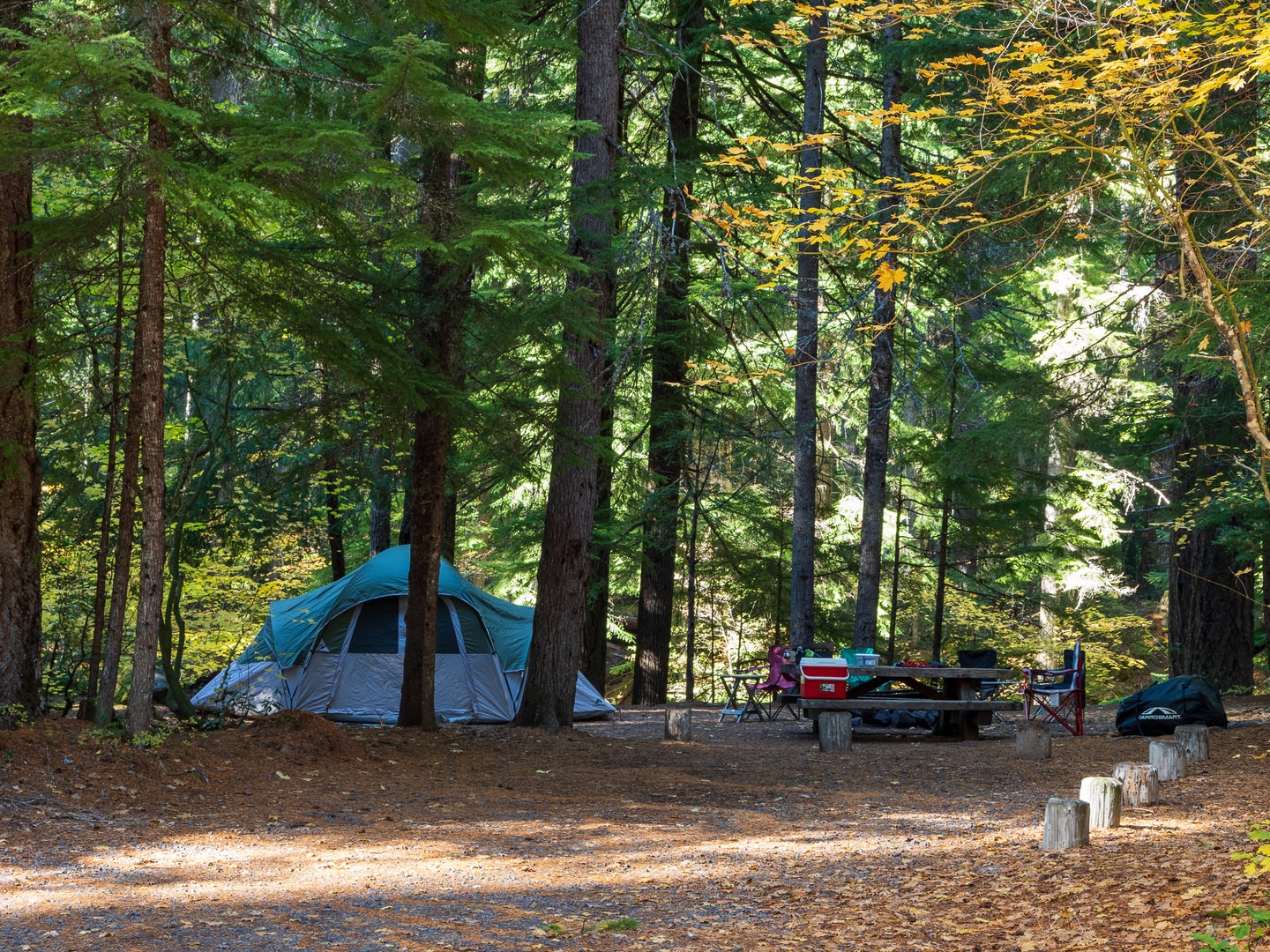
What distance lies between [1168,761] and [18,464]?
7.94m

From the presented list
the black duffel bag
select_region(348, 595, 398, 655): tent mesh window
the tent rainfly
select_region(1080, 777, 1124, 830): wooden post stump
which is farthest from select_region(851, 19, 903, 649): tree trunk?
select_region(1080, 777, 1124, 830): wooden post stump

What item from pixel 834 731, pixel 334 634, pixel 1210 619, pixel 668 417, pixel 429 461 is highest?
pixel 668 417

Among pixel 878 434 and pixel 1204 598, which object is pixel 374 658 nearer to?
pixel 878 434

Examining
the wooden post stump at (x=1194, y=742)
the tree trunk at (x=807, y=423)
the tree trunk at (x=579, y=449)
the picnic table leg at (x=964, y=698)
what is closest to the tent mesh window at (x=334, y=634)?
the tree trunk at (x=579, y=449)

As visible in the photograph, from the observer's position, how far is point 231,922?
407cm

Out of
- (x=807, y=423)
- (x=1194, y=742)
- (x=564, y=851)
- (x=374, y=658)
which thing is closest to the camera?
(x=564, y=851)

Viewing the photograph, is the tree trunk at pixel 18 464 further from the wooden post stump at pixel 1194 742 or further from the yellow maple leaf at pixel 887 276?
the wooden post stump at pixel 1194 742

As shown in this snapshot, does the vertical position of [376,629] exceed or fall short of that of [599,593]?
it falls short

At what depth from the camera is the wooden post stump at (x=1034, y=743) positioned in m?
8.74

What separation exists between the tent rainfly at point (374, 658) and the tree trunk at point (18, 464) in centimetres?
438

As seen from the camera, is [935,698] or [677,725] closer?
[677,725]

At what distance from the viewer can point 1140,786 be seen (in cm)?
641

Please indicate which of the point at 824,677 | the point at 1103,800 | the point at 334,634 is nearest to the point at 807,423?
the point at 824,677

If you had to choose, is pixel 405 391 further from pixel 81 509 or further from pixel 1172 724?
pixel 1172 724
